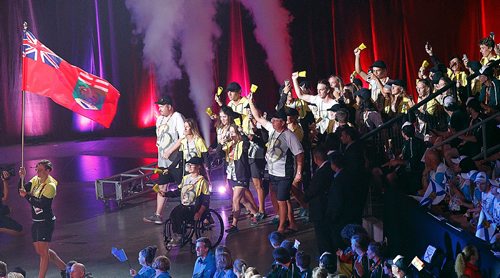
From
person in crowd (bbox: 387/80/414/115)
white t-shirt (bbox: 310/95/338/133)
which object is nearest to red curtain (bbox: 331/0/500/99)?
person in crowd (bbox: 387/80/414/115)

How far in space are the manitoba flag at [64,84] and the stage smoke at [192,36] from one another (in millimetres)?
7743

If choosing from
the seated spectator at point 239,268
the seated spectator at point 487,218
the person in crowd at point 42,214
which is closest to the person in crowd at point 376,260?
the seated spectator at point 487,218

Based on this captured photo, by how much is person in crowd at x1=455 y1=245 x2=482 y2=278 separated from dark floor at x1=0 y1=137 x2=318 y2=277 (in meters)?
2.73

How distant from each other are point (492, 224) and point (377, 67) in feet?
17.6

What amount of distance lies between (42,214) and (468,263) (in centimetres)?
490

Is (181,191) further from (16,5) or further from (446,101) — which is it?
(16,5)

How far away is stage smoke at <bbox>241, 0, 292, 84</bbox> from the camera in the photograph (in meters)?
18.5

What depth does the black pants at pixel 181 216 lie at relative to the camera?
1030 centimetres

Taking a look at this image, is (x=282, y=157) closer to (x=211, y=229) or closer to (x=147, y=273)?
(x=211, y=229)

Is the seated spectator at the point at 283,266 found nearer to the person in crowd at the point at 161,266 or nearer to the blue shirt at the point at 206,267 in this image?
the blue shirt at the point at 206,267

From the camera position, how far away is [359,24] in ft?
58.5

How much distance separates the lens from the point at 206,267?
27.3ft

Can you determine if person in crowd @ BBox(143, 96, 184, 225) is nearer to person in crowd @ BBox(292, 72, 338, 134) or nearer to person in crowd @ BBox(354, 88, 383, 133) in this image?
person in crowd @ BBox(292, 72, 338, 134)

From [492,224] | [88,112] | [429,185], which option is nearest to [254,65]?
[88,112]
